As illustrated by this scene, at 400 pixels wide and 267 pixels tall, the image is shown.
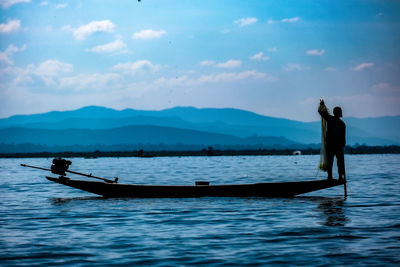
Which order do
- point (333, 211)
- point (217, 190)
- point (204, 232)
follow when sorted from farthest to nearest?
point (217, 190) < point (333, 211) < point (204, 232)

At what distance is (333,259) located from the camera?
469 inches

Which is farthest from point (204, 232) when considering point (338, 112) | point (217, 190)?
point (338, 112)

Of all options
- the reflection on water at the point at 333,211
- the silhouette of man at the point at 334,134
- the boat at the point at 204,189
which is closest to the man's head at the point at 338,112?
the silhouette of man at the point at 334,134

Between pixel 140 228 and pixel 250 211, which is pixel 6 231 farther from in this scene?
pixel 250 211

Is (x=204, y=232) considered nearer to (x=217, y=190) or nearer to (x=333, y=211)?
(x=333, y=211)

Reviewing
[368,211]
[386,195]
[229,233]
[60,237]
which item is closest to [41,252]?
[60,237]

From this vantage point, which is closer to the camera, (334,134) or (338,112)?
(334,134)

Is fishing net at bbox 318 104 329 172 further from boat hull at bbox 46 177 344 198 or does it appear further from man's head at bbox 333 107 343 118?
boat hull at bbox 46 177 344 198

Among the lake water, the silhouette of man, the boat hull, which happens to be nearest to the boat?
the boat hull

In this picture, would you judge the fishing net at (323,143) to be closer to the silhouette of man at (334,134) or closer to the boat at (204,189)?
the silhouette of man at (334,134)

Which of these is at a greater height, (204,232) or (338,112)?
(338,112)

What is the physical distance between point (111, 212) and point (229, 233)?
21.9 ft

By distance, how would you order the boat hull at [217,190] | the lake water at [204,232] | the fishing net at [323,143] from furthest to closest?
the boat hull at [217,190], the fishing net at [323,143], the lake water at [204,232]

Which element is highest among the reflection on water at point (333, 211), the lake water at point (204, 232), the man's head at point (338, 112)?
the man's head at point (338, 112)
